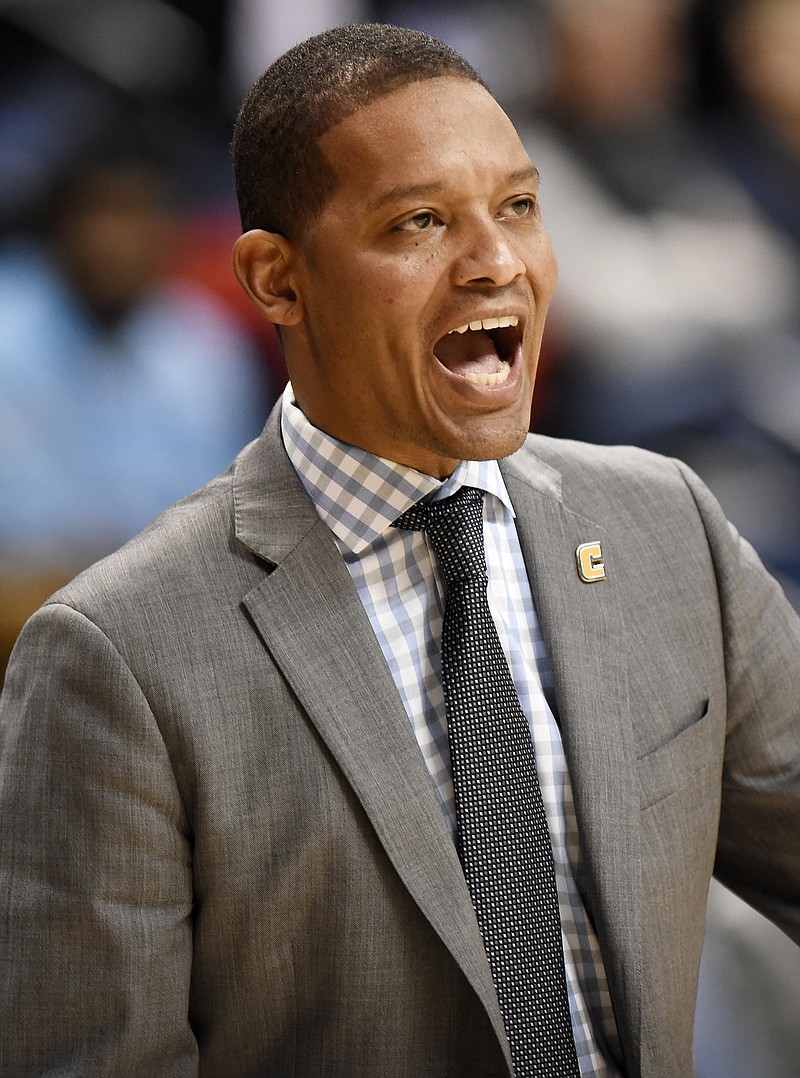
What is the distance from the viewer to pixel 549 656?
1.39 meters

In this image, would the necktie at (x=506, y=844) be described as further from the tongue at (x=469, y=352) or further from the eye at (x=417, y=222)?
the eye at (x=417, y=222)

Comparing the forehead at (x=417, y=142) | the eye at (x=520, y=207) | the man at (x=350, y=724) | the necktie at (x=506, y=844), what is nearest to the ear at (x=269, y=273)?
the man at (x=350, y=724)

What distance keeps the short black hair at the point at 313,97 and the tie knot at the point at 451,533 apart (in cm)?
32

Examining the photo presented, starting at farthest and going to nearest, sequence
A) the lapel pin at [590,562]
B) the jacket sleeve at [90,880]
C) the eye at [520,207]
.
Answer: the lapel pin at [590,562]
the eye at [520,207]
the jacket sleeve at [90,880]

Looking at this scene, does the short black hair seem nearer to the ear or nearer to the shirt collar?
the ear

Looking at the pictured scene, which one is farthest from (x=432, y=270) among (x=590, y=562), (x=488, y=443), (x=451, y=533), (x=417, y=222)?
(x=590, y=562)

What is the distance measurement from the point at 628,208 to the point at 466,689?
4.79 ft

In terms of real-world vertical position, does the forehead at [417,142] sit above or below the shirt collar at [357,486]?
above

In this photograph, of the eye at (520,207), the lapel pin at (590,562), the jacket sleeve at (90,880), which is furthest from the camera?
the lapel pin at (590,562)

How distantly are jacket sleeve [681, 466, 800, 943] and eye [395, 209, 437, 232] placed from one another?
1.68 feet

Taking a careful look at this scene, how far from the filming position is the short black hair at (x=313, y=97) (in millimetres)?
1289

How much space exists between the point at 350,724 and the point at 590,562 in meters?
0.35

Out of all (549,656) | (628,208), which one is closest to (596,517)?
(549,656)

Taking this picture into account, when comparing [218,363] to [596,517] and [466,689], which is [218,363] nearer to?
[596,517]
